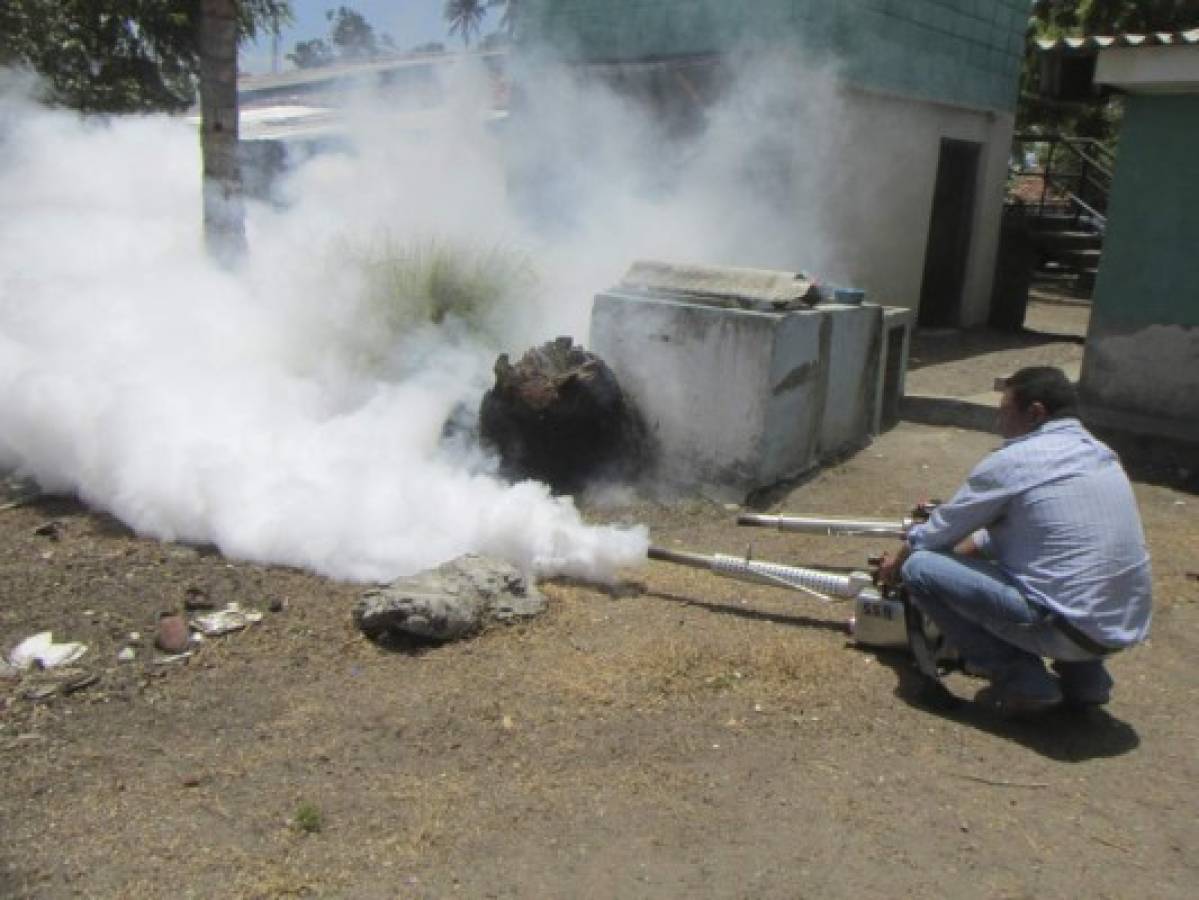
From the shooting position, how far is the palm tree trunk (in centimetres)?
729

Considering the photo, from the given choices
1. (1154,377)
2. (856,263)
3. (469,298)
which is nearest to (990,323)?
(856,263)

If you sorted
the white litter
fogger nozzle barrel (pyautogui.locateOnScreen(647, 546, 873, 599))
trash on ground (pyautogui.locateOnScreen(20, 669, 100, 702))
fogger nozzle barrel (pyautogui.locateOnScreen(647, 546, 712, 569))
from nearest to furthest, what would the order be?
trash on ground (pyautogui.locateOnScreen(20, 669, 100, 702))
the white litter
fogger nozzle barrel (pyautogui.locateOnScreen(647, 546, 873, 599))
fogger nozzle barrel (pyautogui.locateOnScreen(647, 546, 712, 569))

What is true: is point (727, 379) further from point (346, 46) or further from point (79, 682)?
point (346, 46)

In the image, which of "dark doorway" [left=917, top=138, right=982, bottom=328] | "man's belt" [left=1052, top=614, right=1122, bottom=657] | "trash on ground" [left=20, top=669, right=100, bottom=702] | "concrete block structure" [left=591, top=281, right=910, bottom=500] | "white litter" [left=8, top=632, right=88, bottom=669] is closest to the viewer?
"man's belt" [left=1052, top=614, right=1122, bottom=657]

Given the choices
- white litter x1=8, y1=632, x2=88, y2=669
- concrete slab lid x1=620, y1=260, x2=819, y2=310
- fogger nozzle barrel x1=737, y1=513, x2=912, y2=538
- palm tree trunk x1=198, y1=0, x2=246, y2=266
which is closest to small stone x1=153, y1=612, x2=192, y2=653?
white litter x1=8, y1=632, x2=88, y2=669

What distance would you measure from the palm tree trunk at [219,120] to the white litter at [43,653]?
13.7 ft

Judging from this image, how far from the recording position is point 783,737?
3523 millimetres

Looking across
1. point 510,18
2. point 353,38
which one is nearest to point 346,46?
point 353,38

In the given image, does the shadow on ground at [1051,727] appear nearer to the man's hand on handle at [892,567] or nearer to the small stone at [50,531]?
the man's hand on handle at [892,567]

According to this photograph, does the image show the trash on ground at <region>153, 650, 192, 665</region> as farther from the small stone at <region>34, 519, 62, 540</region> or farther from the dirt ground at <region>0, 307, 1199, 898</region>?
the small stone at <region>34, 519, 62, 540</region>

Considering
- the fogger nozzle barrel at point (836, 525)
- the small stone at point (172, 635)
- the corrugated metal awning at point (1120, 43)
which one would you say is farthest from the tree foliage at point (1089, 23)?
the small stone at point (172, 635)

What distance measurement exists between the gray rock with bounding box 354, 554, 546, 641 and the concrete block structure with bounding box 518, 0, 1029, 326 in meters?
5.76

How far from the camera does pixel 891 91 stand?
991cm

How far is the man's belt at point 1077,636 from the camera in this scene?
3.41m
